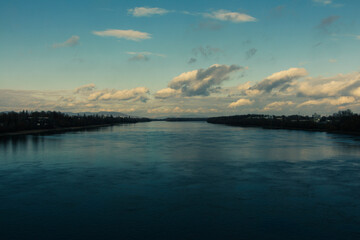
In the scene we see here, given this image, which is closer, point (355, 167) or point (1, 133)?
point (355, 167)

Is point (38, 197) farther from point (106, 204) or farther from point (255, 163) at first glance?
point (255, 163)

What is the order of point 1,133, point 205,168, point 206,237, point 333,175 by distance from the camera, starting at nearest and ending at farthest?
1. point 206,237
2. point 333,175
3. point 205,168
4. point 1,133

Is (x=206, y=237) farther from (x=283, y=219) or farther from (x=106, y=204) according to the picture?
(x=106, y=204)

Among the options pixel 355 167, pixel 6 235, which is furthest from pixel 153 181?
pixel 355 167

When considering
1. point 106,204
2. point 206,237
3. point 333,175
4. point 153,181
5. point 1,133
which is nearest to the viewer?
point 206,237

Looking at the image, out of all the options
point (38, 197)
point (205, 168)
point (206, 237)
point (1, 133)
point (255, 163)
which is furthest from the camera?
point (1, 133)

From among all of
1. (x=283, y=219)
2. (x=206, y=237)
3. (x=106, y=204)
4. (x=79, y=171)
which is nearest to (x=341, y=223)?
(x=283, y=219)

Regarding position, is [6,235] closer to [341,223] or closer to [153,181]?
[153,181]

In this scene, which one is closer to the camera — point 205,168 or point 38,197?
point 38,197

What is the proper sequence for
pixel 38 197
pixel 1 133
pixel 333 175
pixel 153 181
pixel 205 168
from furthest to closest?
pixel 1 133
pixel 205 168
pixel 333 175
pixel 153 181
pixel 38 197
